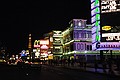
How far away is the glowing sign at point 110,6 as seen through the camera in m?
49.9

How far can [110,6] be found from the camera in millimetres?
50500

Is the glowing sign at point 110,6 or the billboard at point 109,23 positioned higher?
the glowing sign at point 110,6

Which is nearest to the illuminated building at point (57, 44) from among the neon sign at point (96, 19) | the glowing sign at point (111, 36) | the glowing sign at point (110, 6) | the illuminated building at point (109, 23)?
the neon sign at point (96, 19)

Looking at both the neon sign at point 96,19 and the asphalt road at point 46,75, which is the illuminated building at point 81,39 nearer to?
the neon sign at point 96,19

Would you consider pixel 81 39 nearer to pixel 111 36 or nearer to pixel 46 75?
pixel 111 36

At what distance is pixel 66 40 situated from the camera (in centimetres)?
12306

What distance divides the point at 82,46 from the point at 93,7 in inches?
1839

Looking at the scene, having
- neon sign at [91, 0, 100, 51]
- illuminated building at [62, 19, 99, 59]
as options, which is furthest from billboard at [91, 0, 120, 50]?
illuminated building at [62, 19, 99, 59]

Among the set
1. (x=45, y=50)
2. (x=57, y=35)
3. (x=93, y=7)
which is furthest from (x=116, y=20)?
(x=57, y=35)

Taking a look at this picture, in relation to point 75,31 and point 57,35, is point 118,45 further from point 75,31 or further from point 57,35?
point 57,35

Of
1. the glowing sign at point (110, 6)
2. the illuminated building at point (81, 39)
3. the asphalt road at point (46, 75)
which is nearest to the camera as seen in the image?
the asphalt road at point (46, 75)

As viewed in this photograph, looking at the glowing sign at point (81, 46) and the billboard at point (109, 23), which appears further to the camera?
the glowing sign at point (81, 46)

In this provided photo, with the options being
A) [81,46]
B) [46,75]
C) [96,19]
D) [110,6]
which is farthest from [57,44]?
[46,75]

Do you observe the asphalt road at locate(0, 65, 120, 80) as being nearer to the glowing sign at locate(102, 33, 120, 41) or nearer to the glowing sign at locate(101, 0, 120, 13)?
the glowing sign at locate(102, 33, 120, 41)
